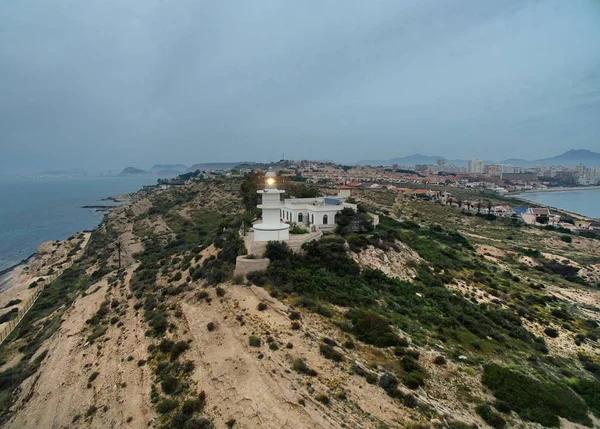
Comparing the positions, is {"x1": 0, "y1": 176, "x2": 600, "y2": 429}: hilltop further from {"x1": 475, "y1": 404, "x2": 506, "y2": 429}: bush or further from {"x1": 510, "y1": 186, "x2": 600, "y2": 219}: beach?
{"x1": 510, "y1": 186, "x2": 600, "y2": 219}: beach

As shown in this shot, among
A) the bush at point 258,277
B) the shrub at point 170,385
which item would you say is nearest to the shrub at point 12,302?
the bush at point 258,277

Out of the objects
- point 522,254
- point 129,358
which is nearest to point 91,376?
point 129,358

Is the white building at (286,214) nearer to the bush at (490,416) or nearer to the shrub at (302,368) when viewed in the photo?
the shrub at (302,368)

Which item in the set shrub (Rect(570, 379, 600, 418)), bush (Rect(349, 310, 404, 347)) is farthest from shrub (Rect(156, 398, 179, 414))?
shrub (Rect(570, 379, 600, 418))

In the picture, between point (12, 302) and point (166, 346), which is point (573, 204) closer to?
point (166, 346)

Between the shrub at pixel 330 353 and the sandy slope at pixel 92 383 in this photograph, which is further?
the sandy slope at pixel 92 383

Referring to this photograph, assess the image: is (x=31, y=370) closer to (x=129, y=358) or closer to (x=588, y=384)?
(x=129, y=358)
